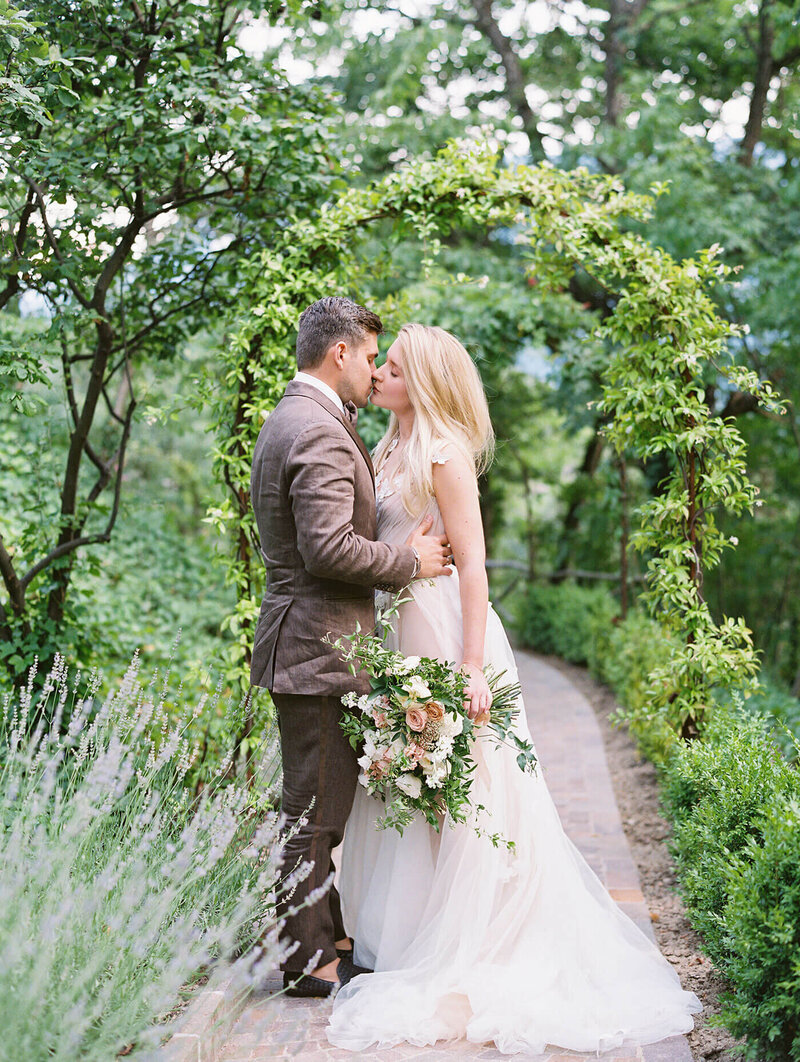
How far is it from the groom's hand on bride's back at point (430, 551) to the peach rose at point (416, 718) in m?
0.43

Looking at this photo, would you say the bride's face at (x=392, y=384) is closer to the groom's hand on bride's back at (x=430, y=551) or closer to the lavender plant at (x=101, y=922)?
the groom's hand on bride's back at (x=430, y=551)

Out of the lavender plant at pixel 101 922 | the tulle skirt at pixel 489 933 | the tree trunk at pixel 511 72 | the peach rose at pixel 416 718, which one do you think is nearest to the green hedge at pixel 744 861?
the tulle skirt at pixel 489 933

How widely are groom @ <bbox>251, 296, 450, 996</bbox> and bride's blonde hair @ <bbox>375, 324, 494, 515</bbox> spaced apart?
121 millimetres

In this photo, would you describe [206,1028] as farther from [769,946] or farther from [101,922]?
[769,946]

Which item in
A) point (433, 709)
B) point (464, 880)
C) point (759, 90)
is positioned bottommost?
point (464, 880)

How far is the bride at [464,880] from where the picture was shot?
2.77 metres

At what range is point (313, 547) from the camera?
2730mm

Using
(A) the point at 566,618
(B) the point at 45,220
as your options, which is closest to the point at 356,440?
(B) the point at 45,220

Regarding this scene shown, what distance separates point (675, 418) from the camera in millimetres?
4258

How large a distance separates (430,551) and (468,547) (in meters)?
0.12

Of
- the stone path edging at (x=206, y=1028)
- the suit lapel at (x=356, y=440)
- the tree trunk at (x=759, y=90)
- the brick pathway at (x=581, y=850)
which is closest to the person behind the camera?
the stone path edging at (x=206, y=1028)

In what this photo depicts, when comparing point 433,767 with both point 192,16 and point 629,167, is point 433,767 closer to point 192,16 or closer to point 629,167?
point 192,16

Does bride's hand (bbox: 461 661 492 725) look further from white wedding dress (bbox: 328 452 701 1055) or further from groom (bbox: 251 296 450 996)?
groom (bbox: 251 296 450 996)

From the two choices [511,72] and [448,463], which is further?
[511,72]
